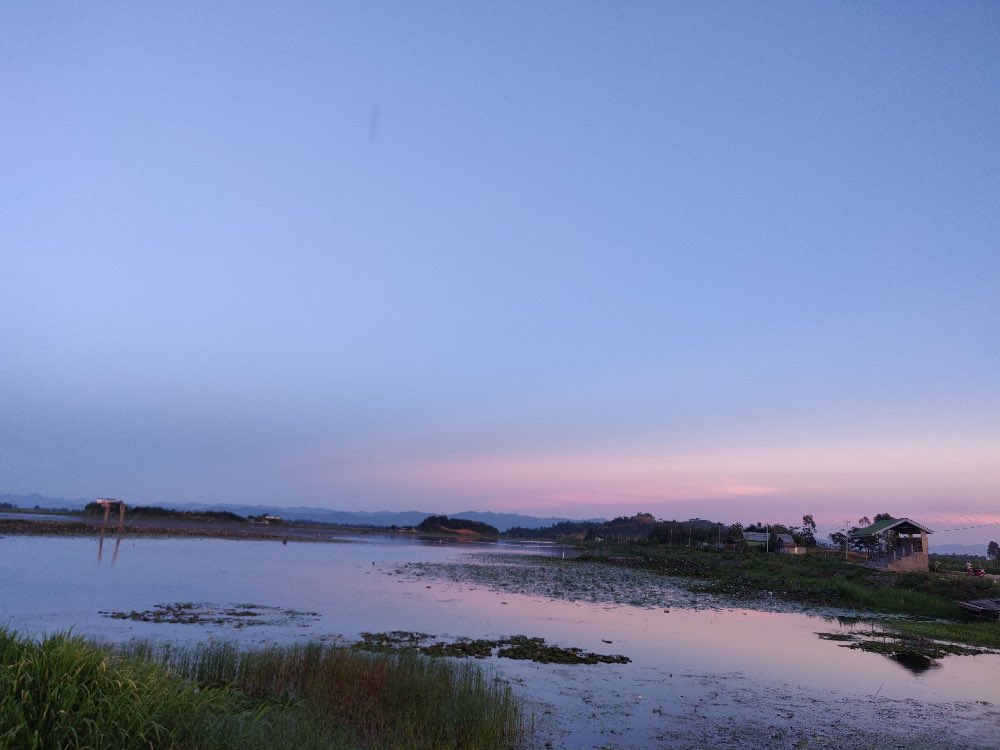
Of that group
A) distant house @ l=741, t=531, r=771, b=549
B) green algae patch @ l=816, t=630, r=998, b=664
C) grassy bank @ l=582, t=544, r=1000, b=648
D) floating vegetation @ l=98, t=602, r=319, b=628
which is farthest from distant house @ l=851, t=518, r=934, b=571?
floating vegetation @ l=98, t=602, r=319, b=628

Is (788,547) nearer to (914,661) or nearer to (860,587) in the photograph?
(860,587)

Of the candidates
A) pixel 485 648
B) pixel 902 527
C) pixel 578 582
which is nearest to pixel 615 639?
pixel 485 648

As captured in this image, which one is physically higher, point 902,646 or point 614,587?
point 902,646

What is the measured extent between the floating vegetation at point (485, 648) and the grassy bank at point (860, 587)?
14958mm

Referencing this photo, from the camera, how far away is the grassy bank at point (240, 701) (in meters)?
6.37

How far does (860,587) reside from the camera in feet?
119

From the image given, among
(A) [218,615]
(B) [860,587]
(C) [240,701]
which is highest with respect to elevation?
(C) [240,701]

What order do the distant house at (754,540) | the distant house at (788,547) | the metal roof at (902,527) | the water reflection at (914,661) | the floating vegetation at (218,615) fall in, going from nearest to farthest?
the water reflection at (914,661) < the floating vegetation at (218,615) < the metal roof at (902,527) < the distant house at (788,547) < the distant house at (754,540)

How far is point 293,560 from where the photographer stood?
49531 mm

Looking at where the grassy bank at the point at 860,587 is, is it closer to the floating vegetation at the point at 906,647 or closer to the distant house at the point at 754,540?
the floating vegetation at the point at 906,647

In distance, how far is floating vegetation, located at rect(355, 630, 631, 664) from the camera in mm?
17500

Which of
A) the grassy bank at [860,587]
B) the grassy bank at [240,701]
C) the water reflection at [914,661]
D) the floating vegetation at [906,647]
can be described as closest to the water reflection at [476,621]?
the water reflection at [914,661]

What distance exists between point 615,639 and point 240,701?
47.2ft

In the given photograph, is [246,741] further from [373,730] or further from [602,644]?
[602,644]
